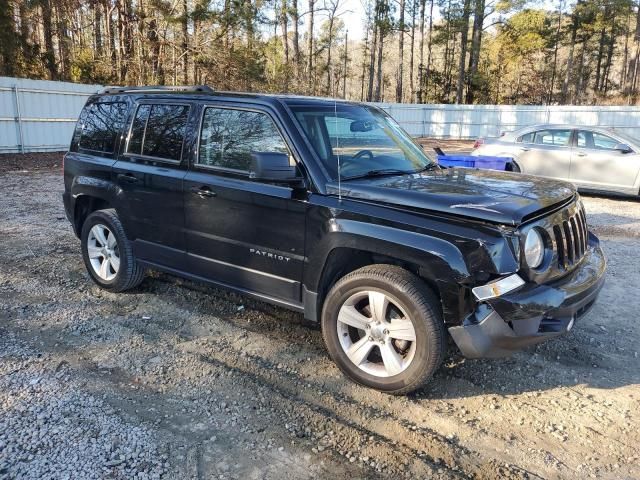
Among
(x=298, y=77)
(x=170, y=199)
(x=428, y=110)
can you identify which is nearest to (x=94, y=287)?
(x=170, y=199)

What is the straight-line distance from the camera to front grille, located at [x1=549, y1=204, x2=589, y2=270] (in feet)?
11.2

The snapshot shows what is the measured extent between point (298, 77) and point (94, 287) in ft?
103

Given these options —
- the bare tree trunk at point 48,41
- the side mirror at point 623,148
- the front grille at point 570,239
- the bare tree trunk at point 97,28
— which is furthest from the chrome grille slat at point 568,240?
the bare tree trunk at point 97,28

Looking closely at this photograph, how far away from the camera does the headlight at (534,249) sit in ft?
10.3

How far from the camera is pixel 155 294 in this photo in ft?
17.3

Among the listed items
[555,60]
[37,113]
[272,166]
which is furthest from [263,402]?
[555,60]

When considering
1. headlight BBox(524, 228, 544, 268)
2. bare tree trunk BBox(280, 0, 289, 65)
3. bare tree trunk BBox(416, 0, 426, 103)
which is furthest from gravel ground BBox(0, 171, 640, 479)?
bare tree trunk BBox(416, 0, 426, 103)

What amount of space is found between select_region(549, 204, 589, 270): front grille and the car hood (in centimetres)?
16

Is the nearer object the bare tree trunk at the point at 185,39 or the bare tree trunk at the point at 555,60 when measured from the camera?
the bare tree trunk at the point at 185,39

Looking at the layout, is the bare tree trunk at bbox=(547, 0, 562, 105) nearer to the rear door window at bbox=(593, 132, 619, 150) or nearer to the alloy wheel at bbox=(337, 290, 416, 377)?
the rear door window at bbox=(593, 132, 619, 150)

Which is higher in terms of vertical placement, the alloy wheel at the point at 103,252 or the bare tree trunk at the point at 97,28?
the bare tree trunk at the point at 97,28

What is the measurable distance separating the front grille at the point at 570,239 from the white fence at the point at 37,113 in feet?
56.2

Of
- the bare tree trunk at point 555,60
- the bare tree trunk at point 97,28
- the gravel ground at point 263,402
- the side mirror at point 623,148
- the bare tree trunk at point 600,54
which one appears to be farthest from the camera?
the bare tree trunk at point 600,54

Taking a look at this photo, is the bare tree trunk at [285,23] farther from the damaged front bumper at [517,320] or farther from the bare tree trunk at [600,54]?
the damaged front bumper at [517,320]
